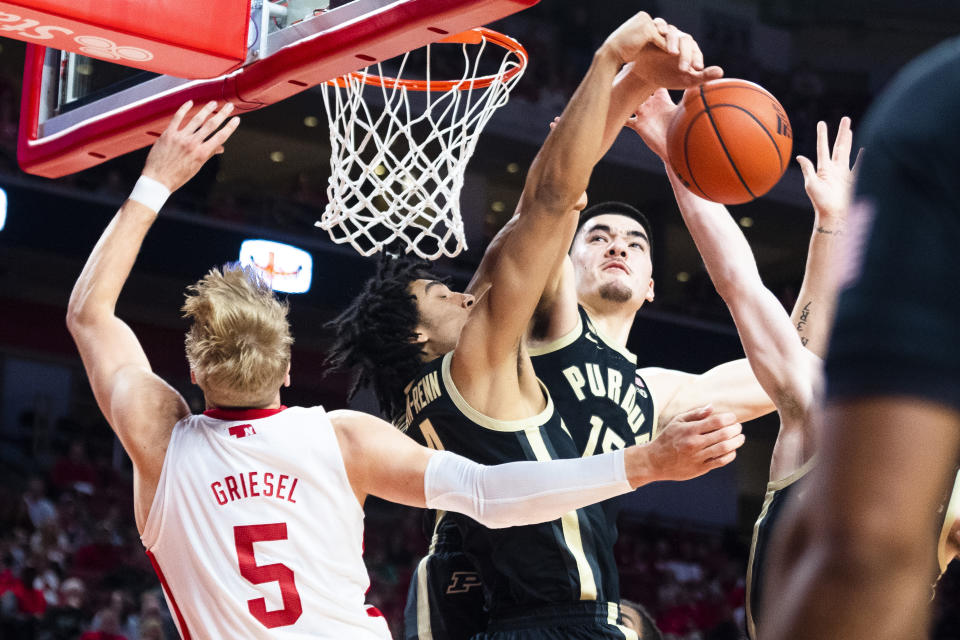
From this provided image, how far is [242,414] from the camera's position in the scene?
2.54 m

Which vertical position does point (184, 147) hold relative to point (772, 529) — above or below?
above

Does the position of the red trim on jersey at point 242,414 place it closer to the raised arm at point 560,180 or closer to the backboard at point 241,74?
the raised arm at point 560,180

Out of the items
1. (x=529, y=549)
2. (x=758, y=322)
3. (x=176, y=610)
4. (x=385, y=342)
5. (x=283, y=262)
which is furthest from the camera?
(x=283, y=262)

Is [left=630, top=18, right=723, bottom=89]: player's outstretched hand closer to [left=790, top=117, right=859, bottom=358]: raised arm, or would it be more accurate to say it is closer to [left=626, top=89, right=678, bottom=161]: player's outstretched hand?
[left=626, top=89, right=678, bottom=161]: player's outstretched hand

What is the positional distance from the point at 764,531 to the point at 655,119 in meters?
1.28

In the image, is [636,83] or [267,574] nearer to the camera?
[267,574]

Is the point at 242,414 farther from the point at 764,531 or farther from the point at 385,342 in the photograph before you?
the point at 764,531

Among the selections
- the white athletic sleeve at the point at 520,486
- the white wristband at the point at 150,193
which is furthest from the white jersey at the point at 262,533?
the white wristband at the point at 150,193

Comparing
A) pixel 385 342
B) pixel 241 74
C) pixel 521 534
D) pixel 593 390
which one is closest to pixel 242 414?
pixel 521 534

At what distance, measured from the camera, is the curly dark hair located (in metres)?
3.78

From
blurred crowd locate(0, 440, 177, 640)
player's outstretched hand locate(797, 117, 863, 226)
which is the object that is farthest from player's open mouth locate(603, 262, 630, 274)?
blurred crowd locate(0, 440, 177, 640)

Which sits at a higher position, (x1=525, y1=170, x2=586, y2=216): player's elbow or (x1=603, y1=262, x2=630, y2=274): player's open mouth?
(x1=525, y1=170, x2=586, y2=216): player's elbow

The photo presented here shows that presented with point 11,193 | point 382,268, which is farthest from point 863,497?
point 11,193

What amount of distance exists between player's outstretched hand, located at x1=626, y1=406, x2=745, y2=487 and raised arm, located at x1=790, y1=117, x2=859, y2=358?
4.13 feet
